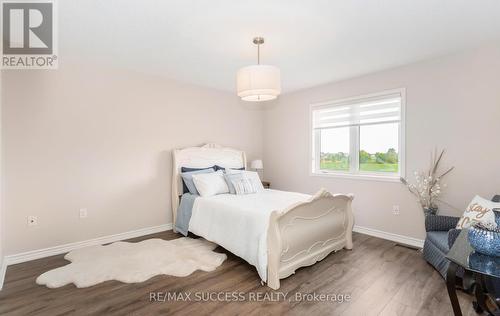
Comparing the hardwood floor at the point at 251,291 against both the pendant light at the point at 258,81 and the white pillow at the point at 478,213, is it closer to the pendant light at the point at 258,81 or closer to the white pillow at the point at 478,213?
the white pillow at the point at 478,213

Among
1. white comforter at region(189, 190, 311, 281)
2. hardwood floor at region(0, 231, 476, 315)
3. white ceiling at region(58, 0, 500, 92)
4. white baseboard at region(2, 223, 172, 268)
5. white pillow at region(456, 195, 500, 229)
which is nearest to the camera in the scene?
hardwood floor at region(0, 231, 476, 315)

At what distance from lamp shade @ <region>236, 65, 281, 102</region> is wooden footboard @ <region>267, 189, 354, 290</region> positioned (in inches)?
45.6

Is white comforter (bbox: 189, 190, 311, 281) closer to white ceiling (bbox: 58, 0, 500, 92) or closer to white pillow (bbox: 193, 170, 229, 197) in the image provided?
white pillow (bbox: 193, 170, 229, 197)

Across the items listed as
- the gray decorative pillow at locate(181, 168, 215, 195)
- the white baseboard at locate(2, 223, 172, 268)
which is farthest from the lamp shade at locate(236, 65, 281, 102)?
the white baseboard at locate(2, 223, 172, 268)

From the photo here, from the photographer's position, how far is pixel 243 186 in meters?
3.58

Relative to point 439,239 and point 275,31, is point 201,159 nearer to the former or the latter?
point 275,31

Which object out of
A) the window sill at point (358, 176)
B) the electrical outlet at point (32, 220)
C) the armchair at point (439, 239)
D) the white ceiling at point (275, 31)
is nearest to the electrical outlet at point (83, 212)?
the electrical outlet at point (32, 220)

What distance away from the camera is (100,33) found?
2.45 m

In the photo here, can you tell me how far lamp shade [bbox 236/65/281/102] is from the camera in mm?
2264

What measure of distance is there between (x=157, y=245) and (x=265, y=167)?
277 centimetres

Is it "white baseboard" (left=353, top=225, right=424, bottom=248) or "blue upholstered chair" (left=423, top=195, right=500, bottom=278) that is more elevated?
"blue upholstered chair" (left=423, top=195, right=500, bottom=278)

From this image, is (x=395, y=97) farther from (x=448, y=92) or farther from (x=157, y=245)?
(x=157, y=245)

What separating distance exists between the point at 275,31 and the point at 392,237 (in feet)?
10.6

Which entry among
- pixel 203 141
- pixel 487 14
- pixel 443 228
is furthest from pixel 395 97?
pixel 203 141
